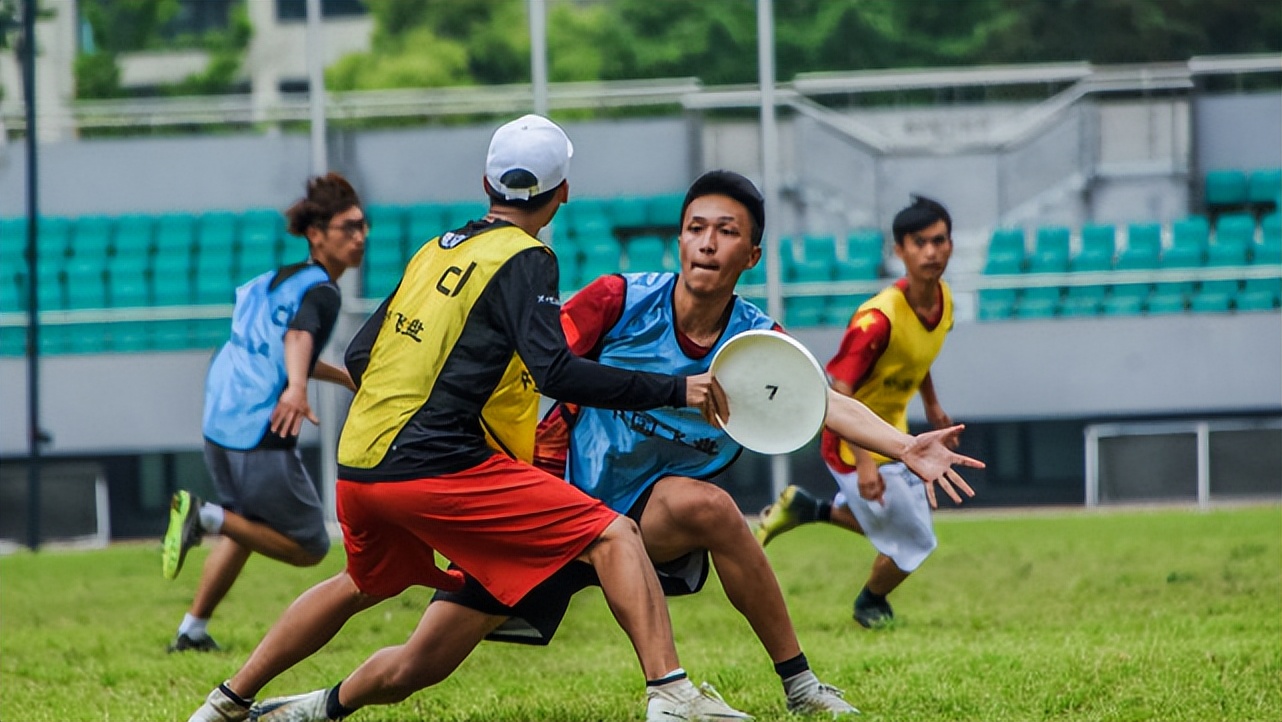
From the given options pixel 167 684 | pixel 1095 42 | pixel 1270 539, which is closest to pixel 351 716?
pixel 167 684

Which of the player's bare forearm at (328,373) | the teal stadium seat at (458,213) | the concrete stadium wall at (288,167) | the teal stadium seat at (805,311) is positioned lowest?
the player's bare forearm at (328,373)

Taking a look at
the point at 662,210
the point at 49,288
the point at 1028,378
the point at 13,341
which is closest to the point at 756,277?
the point at 662,210

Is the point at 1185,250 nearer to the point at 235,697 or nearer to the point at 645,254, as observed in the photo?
the point at 645,254

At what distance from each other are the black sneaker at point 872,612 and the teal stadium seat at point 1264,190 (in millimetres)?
14888

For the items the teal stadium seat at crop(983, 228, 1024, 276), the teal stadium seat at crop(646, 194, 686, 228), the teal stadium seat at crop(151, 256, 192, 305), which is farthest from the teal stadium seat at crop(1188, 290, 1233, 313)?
the teal stadium seat at crop(151, 256, 192, 305)

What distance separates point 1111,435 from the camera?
1816 cm

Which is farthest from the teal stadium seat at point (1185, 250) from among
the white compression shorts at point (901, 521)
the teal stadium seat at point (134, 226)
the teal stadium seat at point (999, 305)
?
the teal stadium seat at point (134, 226)

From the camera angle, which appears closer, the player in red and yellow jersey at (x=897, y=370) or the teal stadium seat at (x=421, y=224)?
the player in red and yellow jersey at (x=897, y=370)

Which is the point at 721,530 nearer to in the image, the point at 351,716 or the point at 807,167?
the point at 351,716

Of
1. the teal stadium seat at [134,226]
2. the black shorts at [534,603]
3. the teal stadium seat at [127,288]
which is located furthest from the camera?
the teal stadium seat at [134,226]

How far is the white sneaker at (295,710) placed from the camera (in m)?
5.60

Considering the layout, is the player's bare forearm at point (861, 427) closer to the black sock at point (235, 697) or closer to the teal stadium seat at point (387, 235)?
the black sock at point (235, 697)

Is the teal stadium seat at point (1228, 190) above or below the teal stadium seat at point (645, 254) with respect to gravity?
above

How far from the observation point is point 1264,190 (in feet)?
71.4
